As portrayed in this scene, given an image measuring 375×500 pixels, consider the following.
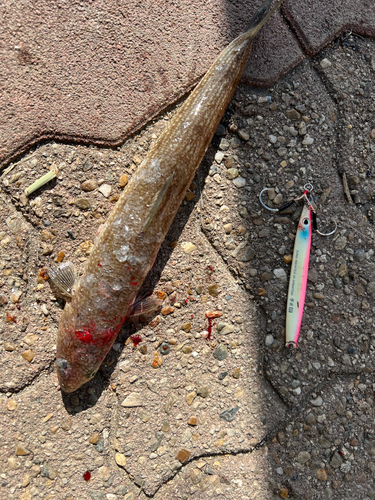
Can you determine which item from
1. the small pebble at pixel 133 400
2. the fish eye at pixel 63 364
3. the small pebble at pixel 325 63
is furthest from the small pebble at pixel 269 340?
the small pebble at pixel 325 63

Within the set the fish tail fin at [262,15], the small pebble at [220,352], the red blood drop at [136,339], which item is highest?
the fish tail fin at [262,15]

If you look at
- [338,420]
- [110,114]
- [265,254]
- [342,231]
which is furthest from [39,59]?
[338,420]

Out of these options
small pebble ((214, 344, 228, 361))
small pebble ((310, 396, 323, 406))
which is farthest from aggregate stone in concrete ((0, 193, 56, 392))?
small pebble ((310, 396, 323, 406))

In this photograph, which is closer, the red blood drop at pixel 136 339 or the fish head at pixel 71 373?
the fish head at pixel 71 373

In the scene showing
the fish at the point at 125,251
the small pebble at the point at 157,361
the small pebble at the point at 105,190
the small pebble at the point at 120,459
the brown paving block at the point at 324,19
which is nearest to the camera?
the fish at the point at 125,251

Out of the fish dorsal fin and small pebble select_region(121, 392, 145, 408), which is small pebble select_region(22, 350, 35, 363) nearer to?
the fish dorsal fin

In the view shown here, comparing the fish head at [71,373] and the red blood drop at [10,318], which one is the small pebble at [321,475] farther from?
the red blood drop at [10,318]

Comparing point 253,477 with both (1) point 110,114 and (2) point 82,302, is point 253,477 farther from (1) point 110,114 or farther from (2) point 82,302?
(1) point 110,114
